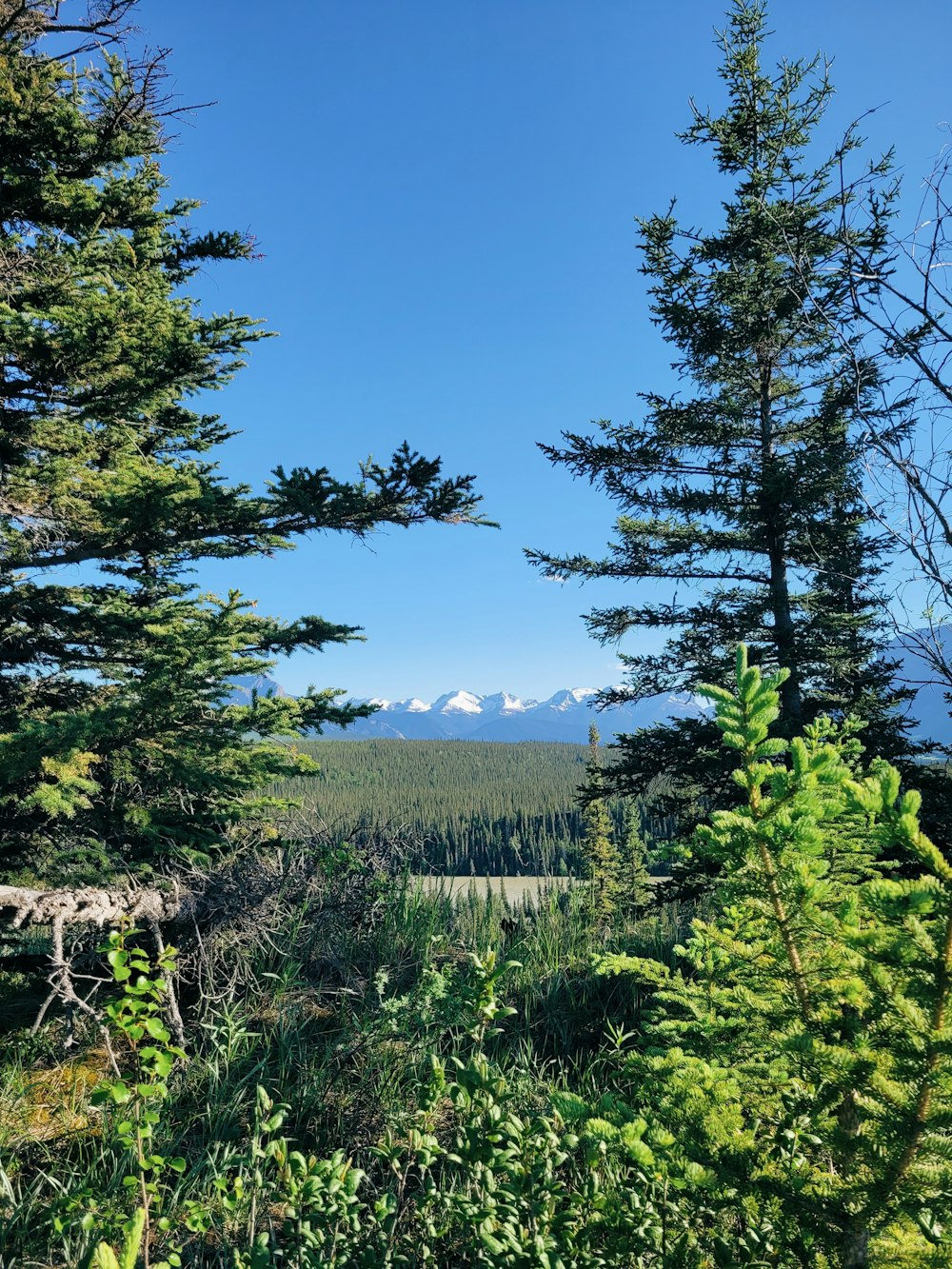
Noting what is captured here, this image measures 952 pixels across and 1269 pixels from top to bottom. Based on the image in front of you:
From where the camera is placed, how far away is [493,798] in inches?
3169

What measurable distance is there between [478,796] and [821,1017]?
85107 mm

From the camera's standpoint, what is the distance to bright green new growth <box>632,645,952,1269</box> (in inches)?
41.0

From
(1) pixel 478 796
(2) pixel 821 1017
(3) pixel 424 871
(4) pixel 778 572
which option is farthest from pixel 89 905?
(1) pixel 478 796

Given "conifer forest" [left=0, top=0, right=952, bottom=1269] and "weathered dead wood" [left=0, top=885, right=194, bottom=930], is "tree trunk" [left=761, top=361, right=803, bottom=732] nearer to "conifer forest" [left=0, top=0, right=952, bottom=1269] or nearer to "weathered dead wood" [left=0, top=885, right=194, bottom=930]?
"conifer forest" [left=0, top=0, right=952, bottom=1269]

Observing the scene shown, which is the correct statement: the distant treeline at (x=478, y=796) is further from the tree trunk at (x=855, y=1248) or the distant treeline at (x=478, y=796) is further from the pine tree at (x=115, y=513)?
the tree trunk at (x=855, y=1248)

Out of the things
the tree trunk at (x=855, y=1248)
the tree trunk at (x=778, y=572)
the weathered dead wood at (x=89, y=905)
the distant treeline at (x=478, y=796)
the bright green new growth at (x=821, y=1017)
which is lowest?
the distant treeline at (x=478, y=796)

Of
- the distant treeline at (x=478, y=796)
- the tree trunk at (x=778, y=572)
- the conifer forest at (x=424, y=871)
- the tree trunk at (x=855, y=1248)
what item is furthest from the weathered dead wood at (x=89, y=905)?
the tree trunk at (x=778, y=572)

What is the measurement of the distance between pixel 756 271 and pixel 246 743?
7905 millimetres

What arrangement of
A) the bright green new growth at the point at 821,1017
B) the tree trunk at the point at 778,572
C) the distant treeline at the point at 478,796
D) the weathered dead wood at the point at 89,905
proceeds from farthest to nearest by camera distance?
the distant treeline at the point at 478,796
the tree trunk at the point at 778,572
the weathered dead wood at the point at 89,905
the bright green new growth at the point at 821,1017

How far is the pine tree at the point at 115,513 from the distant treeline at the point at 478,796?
1.89 m

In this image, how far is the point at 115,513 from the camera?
5508 millimetres

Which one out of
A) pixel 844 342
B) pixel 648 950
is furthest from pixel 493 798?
pixel 844 342

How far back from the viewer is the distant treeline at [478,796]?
57.1m

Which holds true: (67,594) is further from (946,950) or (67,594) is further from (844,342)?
(946,950)
